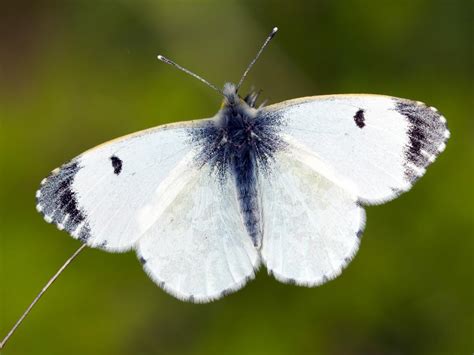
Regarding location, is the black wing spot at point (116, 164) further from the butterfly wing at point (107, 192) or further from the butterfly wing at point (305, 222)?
the butterfly wing at point (305, 222)

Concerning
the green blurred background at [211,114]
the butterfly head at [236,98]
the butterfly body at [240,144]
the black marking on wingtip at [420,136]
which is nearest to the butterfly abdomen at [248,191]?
the butterfly body at [240,144]

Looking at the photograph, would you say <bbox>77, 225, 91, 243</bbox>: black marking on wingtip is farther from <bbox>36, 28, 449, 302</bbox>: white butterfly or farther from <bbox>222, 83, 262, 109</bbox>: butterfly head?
<bbox>222, 83, 262, 109</bbox>: butterfly head

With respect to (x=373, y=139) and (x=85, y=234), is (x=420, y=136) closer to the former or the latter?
(x=373, y=139)

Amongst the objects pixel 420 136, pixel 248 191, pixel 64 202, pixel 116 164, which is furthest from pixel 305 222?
pixel 64 202

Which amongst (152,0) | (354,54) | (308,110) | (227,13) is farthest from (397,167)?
(152,0)

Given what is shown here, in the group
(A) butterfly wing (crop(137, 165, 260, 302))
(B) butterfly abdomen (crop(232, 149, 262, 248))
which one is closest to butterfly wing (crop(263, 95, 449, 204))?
(B) butterfly abdomen (crop(232, 149, 262, 248))
